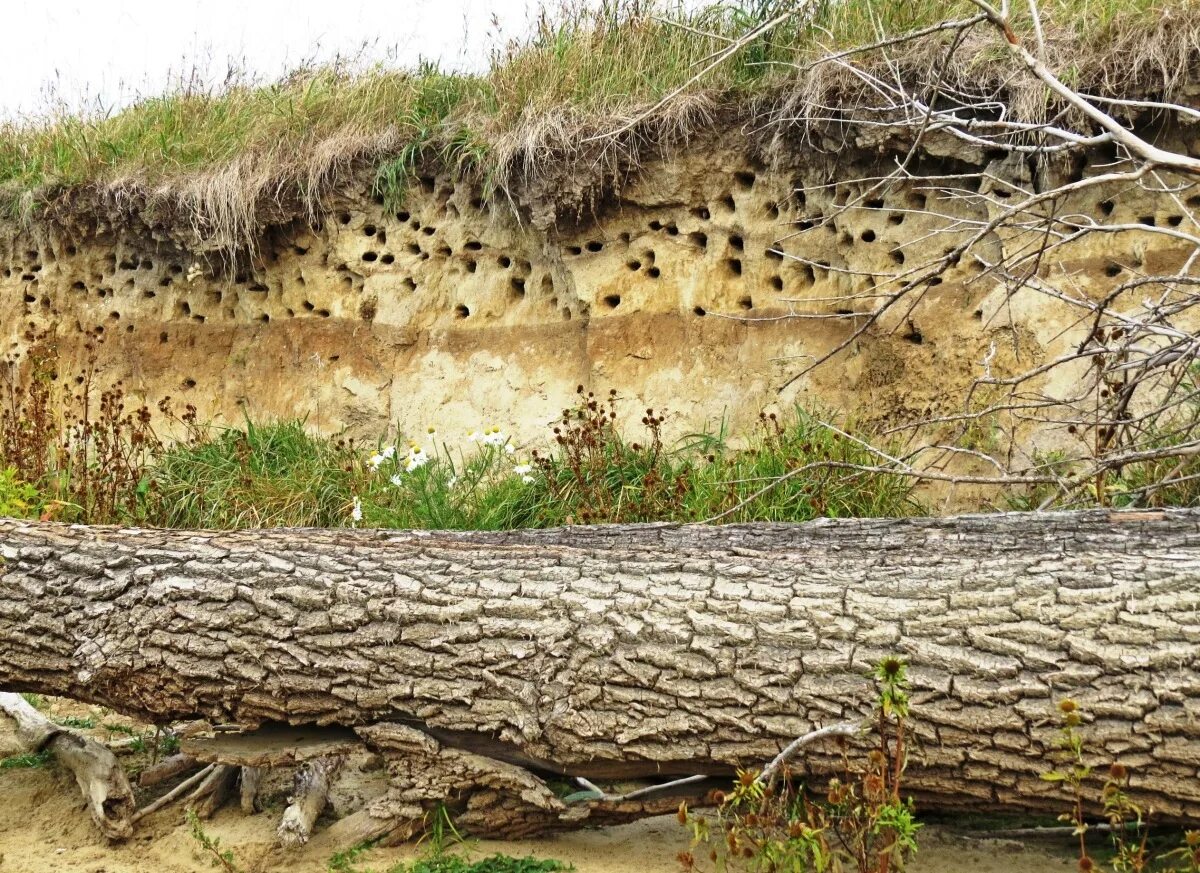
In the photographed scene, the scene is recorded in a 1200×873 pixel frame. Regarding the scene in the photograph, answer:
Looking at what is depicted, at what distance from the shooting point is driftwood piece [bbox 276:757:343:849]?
11.1 feet

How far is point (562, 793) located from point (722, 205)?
14.0 ft

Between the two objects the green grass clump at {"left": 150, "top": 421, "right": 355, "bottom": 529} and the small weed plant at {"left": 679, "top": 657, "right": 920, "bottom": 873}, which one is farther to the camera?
the green grass clump at {"left": 150, "top": 421, "right": 355, "bottom": 529}

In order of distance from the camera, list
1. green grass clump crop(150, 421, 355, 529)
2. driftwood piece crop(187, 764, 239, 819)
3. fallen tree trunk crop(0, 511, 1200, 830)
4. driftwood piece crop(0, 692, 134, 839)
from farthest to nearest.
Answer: green grass clump crop(150, 421, 355, 529), driftwood piece crop(187, 764, 239, 819), driftwood piece crop(0, 692, 134, 839), fallen tree trunk crop(0, 511, 1200, 830)

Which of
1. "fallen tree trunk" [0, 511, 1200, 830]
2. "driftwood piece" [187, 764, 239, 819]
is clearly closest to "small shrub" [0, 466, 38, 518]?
"fallen tree trunk" [0, 511, 1200, 830]

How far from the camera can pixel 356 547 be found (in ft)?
11.8

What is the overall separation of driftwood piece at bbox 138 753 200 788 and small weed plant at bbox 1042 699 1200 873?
8.68 feet

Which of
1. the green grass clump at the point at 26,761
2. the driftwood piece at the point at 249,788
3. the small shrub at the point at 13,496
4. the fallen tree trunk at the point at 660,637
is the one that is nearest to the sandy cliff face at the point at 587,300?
the small shrub at the point at 13,496

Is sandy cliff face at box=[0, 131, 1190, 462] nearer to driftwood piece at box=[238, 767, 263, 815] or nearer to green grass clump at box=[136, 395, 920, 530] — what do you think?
green grass clump at box=[136, 395, 920, 530]

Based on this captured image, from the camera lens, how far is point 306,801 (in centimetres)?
349

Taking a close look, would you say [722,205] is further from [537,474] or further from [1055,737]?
[1055,737]

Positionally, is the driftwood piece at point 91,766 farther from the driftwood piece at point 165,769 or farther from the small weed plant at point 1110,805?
the small weed plant at point 1110,805

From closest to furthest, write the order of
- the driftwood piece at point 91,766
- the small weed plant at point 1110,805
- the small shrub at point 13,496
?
the small weed plant at point 1110,805
the driftwood piece at point 91,766
the small shrub at point 13,496

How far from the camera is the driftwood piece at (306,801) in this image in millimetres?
3377

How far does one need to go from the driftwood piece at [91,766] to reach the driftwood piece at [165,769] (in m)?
0.06
